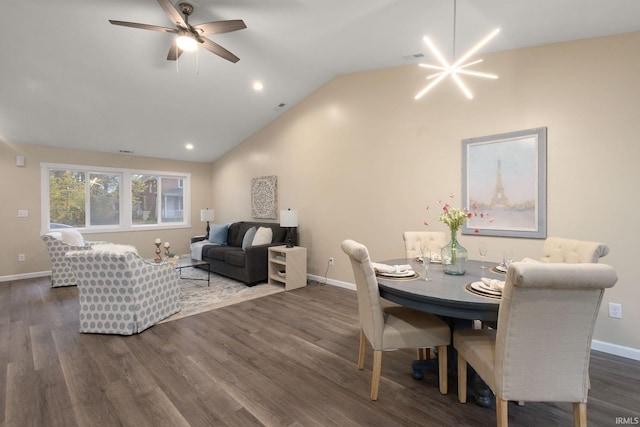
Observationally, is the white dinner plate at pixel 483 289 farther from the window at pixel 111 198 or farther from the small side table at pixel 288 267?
the window at pixel 111 198

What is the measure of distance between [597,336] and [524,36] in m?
2.78

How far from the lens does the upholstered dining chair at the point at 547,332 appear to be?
1.20 meters

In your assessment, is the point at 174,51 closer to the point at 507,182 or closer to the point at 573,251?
the point at 507,182

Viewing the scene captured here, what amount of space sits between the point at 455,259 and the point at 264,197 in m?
4.25

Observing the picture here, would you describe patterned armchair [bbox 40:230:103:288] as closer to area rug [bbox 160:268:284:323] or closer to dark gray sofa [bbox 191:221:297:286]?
area rug [bbox 160:268:284:323]

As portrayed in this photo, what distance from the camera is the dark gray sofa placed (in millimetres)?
4500

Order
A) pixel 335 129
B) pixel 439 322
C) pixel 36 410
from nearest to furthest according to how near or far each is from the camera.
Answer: pixel 36 410 < pixel 439 322 < pixel 335 129

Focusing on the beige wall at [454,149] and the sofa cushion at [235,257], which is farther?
the sofa cushion at [235,257]

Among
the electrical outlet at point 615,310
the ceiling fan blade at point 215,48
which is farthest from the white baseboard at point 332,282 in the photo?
the ceiling fan blade at point 215,48

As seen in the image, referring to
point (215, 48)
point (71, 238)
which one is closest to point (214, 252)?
point (71, 238)

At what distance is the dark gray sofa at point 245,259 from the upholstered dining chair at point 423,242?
96.1 inches

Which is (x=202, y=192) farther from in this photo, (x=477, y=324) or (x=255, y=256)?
(x=477, y=324)

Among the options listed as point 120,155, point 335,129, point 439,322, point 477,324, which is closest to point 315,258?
point 335,129

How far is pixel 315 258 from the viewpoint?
488 centimetres
